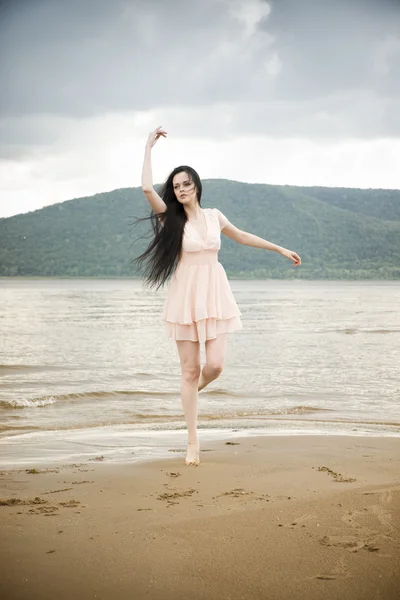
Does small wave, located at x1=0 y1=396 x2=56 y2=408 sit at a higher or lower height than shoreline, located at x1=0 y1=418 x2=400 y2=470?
lower

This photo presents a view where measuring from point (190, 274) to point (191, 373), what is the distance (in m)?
0.77

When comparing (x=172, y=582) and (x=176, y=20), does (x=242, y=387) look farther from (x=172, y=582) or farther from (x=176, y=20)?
(x=176, y=20)

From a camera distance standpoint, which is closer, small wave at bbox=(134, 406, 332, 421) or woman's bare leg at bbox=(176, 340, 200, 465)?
woman's bare leg at bbox=(176, 340, 200, 465)

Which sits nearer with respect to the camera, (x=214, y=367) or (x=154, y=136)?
(x=214, y=367)

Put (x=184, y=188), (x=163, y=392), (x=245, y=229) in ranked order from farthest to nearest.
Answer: (x=245, y=229)
(x=163, y=392)
(x=184, y=188)

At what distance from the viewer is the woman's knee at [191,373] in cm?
573

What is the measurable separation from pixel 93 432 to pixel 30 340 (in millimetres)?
15533

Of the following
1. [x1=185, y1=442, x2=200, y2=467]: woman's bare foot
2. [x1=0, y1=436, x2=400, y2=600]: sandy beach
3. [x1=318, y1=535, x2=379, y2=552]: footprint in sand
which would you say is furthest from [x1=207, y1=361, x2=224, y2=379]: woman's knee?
[x1=318, y1=535, x2=379, y2=552]: footprint in sand

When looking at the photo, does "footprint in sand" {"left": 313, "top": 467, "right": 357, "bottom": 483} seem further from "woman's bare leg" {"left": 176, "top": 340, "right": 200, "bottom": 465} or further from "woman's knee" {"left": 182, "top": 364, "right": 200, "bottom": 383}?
"woman's knee" {"left": 182, "top": 364, "right": 200, "bottom": 383}

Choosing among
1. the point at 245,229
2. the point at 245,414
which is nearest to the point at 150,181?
the point at 245,414

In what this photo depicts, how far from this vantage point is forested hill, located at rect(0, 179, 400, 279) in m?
136

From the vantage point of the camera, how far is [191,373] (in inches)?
226

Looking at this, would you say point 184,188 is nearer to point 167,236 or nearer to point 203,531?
point 167,236

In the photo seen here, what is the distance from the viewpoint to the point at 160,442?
279 inches
